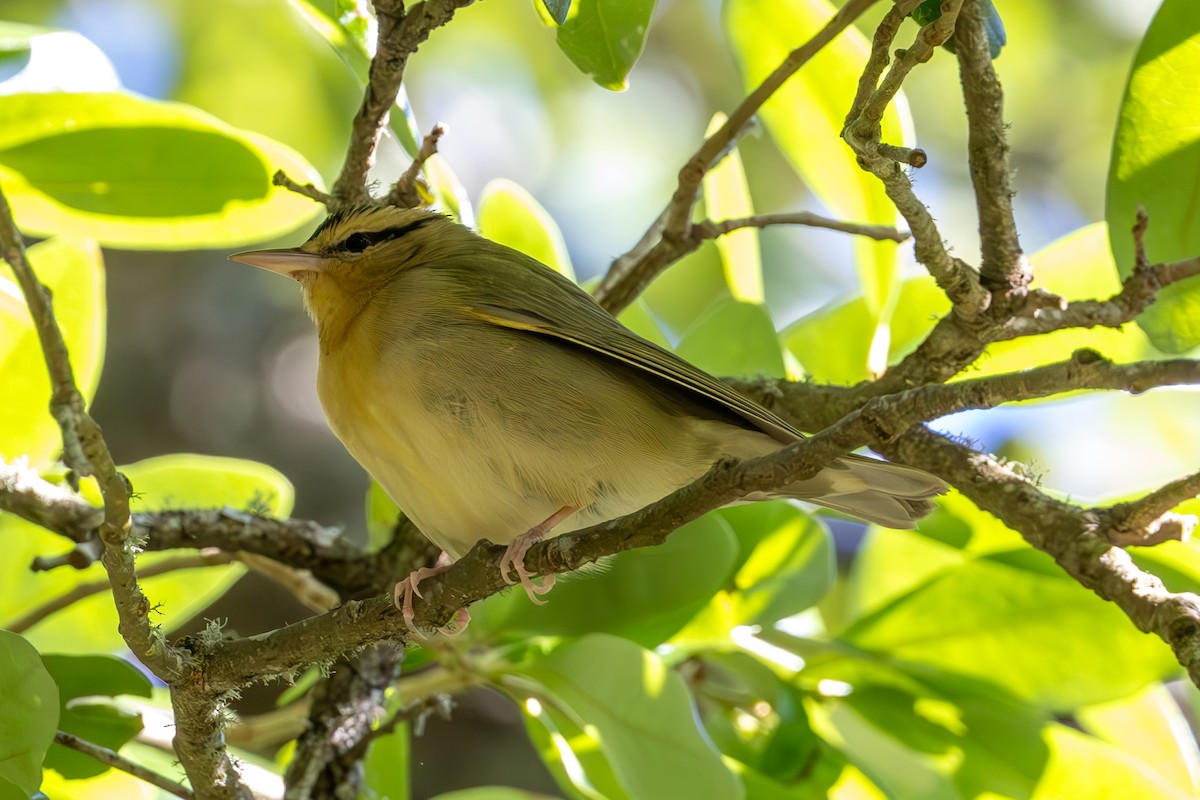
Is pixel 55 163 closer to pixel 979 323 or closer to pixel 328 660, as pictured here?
pixel 328 660

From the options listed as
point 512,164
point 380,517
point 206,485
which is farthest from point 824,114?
point 512,164

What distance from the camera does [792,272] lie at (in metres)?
7.33

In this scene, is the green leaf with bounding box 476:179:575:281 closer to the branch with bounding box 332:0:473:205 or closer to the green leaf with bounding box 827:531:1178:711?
the branch with bounding box 332:0:473:205

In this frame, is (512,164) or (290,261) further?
(512,164)

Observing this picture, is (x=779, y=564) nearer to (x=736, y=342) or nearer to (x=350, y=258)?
(x=736, y=342)

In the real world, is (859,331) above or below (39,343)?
above

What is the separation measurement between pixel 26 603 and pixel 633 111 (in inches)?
196

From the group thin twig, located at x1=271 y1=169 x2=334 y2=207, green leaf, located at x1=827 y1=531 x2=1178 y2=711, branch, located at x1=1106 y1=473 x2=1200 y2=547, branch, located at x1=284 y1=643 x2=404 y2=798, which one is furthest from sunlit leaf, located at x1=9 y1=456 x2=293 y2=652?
branch, located at x1=1106 y1=473 x2=1200 y2=547

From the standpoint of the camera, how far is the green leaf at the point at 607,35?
Result: 2.71 m

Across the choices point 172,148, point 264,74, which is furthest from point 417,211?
point 264,74

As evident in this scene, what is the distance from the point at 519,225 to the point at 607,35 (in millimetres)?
1064

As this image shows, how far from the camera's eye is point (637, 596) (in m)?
3.16

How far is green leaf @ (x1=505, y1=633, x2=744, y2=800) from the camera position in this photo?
263 cm

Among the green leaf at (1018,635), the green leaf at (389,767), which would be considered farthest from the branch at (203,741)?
the green leaf at (1018,635)
